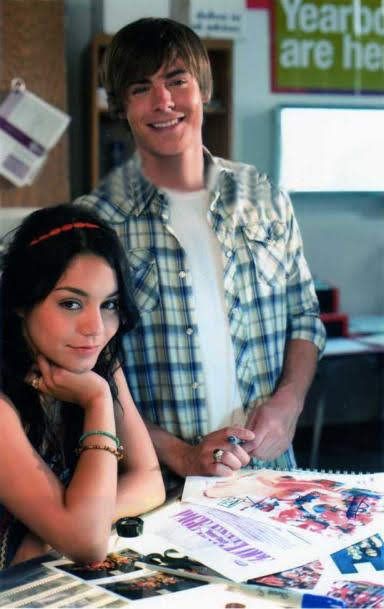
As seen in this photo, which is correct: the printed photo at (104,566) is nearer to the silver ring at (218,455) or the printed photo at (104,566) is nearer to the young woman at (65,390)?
the young woman at (65,390)

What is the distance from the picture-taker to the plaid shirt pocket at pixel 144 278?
4.13 feet

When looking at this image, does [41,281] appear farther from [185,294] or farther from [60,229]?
[185,294]

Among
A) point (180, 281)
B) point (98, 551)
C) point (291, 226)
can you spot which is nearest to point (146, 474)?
point (98, 551)

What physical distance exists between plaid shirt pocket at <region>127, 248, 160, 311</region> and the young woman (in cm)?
13

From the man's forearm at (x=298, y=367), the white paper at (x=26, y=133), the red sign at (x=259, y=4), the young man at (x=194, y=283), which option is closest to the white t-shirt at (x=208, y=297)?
the young man at (x=194, y=283)

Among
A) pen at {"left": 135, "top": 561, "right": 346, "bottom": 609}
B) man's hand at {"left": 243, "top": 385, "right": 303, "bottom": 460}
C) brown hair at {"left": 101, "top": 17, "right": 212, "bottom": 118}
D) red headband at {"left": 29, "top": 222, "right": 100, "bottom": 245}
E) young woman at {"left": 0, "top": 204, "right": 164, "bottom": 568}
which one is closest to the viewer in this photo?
pen at {"left": 135, "top": 561, "right": 346, "bottom": 609}

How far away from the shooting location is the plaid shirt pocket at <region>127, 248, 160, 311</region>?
4.13 ft

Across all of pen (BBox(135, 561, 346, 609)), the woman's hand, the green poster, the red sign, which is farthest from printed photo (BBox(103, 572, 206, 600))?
the red sign

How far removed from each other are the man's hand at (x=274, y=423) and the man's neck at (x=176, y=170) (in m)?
0.40

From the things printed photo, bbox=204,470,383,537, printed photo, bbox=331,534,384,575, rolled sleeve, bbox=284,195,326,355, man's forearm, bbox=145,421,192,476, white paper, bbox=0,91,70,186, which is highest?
white paper, bbox=0,91,70,186

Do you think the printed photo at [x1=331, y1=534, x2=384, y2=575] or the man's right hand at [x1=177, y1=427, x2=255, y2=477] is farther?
the man's right hand at [x1=177, y1=427, x2=255, y2=477]

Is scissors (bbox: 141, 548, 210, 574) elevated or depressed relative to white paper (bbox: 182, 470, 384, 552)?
elevated

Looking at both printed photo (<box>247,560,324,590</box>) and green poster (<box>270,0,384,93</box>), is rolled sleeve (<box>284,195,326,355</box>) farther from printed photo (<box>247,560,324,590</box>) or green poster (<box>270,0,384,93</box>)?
printed photo (<box>247,560,324,590</box>)

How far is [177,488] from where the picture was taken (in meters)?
1.19
